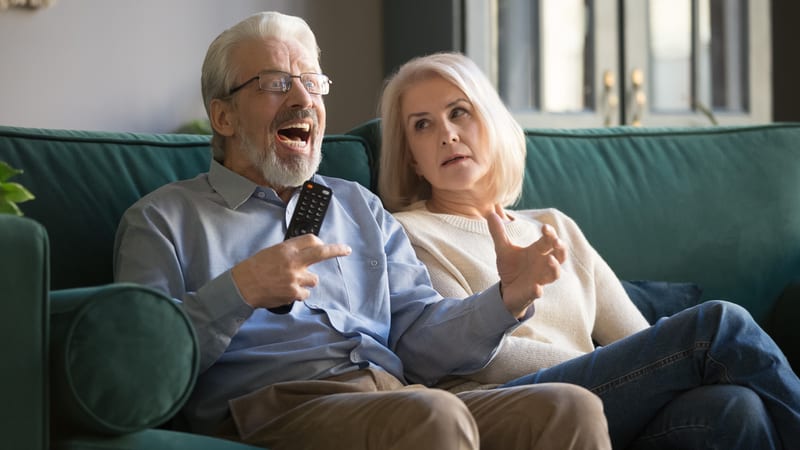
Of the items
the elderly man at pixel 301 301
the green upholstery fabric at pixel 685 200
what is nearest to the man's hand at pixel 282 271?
the elderly man at pixel 301 301

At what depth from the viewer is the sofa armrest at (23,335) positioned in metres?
1.17

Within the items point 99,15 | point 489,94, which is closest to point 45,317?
point 489,94

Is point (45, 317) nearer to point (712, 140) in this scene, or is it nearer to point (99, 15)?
point (712, 140)

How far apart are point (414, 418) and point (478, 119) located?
34.5 inches

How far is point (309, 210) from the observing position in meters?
1.69

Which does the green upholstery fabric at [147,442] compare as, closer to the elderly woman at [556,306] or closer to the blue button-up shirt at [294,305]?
the blue button-up shirt at [294,305]

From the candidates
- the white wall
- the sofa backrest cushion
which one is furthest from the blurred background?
the sofa backrest cushion

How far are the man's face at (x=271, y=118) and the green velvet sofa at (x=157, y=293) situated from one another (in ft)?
0.52

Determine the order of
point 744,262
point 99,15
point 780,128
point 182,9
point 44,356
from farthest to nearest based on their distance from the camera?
1. point 182,9
2. point 99,15
3. point 780,128
4. point 744,262
5. point 44,356

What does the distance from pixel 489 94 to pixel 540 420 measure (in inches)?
33.8

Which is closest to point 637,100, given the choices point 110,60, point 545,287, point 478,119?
point 110,60

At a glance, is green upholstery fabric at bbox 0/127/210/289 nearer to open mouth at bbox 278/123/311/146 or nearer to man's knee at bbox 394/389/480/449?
open mouth at bbox 278/123/311/146

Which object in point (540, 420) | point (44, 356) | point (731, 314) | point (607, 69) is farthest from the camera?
point (607, 69)

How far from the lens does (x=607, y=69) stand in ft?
14.4
